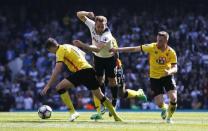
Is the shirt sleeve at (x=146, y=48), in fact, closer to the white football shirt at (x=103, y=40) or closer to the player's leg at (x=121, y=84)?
the white football shirt at (x=103, y=40)

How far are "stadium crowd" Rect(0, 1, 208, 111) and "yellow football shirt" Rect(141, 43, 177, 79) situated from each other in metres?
13.7

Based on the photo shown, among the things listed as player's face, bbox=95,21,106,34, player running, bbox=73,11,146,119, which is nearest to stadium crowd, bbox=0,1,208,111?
player running, bbox=73,11,146,119

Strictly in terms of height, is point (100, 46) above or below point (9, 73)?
above

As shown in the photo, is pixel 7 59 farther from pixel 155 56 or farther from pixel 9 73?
pixel 155 56

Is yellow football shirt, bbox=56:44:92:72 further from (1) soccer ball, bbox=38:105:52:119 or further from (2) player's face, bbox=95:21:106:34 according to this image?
(1) soccer ball, bbox=38:105:52:119

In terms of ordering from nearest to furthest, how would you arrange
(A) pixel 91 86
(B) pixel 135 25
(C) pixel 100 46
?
(A) pixel 91 86
(C) pixel 100 46
(B) pixel 135 25

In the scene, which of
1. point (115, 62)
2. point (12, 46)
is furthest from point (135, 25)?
point (115, 62)

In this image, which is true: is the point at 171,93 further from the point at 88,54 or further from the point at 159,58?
the point at 88,54

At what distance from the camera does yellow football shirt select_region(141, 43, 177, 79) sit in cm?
1686

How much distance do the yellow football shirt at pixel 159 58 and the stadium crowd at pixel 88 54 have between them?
13.7 meters

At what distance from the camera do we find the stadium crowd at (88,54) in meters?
32.0

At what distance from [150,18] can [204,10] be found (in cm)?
291

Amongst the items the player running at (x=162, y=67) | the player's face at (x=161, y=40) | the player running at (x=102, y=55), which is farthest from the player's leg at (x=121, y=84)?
the player's face at (x=161, y=40)

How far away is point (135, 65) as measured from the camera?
111ft
